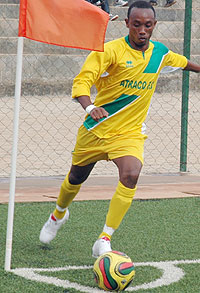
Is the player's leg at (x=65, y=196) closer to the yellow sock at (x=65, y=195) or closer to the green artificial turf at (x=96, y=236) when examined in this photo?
the yellow sock at (x=65, y=195)

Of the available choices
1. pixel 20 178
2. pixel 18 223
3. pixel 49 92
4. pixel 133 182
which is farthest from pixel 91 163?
pixel 49 92

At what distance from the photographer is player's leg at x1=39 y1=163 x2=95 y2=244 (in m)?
5.90

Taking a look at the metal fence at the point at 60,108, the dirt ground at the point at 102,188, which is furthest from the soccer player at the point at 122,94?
the metal fence at the point at 60,108

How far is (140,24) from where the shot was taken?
5.61 meters

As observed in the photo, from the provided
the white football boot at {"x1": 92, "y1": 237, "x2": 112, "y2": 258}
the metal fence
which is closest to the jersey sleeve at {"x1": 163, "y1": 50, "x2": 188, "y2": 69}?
the white football boot at {"x1": 92, "y1": 237, "x2": 112, "y2": 258}

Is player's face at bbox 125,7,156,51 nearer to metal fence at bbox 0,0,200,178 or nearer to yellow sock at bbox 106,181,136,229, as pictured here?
yellow sock at bbox 106,181,136,229

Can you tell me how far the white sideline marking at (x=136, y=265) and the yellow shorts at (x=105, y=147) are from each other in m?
0.74

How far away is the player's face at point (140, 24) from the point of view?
5.59 metres

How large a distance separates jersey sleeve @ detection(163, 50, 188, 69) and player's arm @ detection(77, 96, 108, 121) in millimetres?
1027

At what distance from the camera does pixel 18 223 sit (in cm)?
675

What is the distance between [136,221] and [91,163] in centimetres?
126

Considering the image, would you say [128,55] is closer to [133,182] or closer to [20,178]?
[133,182]

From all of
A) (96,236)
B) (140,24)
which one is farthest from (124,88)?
(96,236)

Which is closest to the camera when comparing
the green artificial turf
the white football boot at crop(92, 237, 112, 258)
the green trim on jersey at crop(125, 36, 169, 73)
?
the green artificial turf
